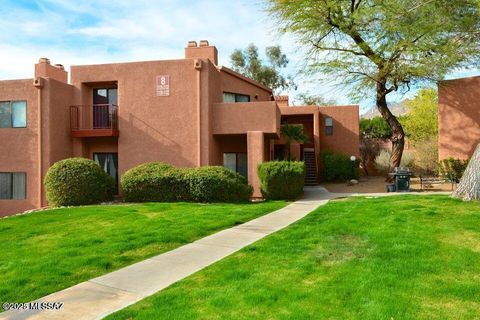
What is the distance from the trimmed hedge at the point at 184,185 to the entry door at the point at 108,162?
11.9ft

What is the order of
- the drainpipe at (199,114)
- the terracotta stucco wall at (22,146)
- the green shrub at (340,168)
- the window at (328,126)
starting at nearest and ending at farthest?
1. the drainpipe at (199,114)
2. the terracotta stucco wall at (22,146)
3. the green shrub at (340,168)
4. the window at (328,126)

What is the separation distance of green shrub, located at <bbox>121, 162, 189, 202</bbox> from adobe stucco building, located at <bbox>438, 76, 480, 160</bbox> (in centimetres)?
1384

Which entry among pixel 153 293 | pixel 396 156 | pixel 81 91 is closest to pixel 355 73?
pixel 396 156

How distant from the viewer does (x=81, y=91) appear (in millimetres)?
20422

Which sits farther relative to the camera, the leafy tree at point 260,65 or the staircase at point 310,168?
the leafy tree at point 260,65

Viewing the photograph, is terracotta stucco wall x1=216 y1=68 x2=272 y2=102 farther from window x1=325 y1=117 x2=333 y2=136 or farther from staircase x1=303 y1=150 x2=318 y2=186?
window x1=325 y1=117 x2=333 y2=136

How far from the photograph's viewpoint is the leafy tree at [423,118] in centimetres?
3453

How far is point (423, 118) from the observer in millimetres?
35094

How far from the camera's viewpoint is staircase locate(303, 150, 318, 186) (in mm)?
26062

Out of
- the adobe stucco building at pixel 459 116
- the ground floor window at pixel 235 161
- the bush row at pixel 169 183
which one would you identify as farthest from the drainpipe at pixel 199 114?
the adobe stucco building at pixel 459 116

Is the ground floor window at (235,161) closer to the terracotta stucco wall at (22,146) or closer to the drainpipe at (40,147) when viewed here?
the drainpipe at (40,147)

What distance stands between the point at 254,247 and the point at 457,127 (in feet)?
57.7

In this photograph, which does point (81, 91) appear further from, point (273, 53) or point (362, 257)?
point (273, 53)

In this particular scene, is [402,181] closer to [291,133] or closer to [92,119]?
[291,133]
